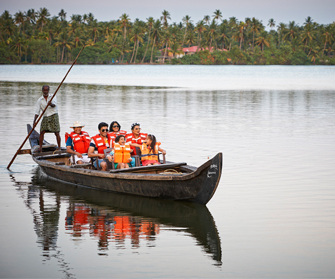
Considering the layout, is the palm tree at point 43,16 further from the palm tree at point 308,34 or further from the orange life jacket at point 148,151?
the orange life jacket at point 148,151

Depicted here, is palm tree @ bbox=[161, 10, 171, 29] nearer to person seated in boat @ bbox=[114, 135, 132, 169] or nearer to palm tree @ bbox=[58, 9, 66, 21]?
palm tree @ bbox=[58, 9, 66, 21]

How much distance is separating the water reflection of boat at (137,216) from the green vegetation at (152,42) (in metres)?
104

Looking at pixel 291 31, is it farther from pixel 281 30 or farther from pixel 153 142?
pixel 153 142

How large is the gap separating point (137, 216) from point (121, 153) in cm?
152

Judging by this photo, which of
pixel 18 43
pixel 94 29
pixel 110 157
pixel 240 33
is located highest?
pixel 94 29

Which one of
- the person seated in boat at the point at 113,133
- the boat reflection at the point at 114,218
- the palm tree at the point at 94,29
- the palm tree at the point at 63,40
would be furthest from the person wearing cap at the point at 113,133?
the palm tree at the point at 94,29

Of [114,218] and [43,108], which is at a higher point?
[43,108]

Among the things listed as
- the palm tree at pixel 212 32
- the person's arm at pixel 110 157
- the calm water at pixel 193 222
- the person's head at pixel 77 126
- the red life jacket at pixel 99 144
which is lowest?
the calm water at pixel 193 222

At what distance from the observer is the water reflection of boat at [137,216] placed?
7520 mm

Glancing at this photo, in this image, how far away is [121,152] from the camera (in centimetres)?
977

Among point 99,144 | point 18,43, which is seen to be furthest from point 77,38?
point 99,144

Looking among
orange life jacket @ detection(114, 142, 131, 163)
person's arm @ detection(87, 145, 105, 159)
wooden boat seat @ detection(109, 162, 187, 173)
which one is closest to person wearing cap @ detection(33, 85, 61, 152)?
person's arm @ detection(87, 145, 105, 159)

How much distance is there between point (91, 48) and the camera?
117 meters

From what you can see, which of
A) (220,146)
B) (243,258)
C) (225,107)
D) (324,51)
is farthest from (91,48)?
(243,258)
